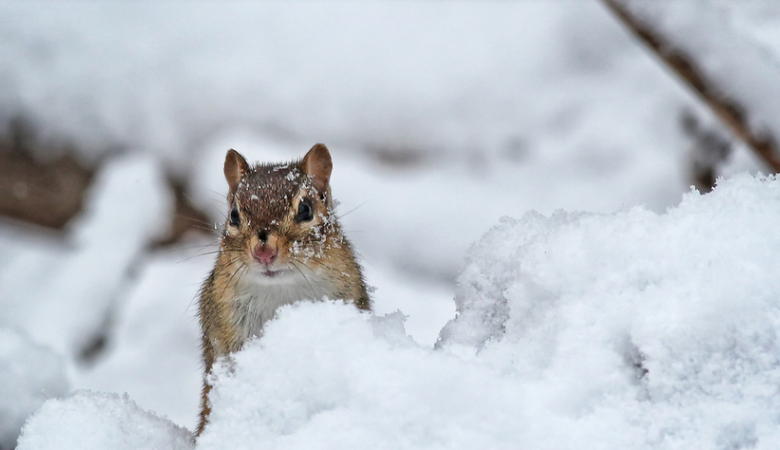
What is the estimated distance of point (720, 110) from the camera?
6.33ft

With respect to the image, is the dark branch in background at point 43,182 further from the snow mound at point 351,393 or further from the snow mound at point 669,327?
the snow mound at point 669,327

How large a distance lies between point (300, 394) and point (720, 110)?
1600 millimetres

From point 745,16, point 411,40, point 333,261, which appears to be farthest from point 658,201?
point 333,261

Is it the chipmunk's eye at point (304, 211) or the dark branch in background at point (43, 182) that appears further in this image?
the dark branch in background at point (43, 182)

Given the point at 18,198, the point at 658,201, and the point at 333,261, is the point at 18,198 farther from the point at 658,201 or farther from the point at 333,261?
the point at 658,201

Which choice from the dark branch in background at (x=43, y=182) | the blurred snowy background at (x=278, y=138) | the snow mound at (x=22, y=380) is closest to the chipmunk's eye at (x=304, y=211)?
the snow mound at (x=22, y=380)

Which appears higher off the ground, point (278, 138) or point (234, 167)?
point (278, 138)

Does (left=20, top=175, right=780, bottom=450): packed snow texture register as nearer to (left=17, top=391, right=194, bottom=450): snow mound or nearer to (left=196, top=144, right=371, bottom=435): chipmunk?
(left=17, top=391, right=194, bottom=450): snow mound

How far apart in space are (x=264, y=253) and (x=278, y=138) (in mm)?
2441

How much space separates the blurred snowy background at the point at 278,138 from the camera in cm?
370

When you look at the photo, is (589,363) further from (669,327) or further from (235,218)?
(235,218)

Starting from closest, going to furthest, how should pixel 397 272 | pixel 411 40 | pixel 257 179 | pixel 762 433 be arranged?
pixel 762 433, pixel 257 179, pixel 397 272, pixel 411 40

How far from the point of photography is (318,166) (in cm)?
188

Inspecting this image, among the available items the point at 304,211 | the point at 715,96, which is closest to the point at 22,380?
the point at 304,211
